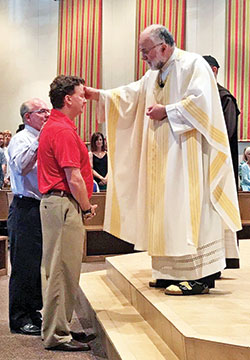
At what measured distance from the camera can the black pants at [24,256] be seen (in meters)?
3.53

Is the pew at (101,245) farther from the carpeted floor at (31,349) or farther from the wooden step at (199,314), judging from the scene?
the carpeted floor at (31,349)

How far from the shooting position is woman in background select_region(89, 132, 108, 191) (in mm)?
7914

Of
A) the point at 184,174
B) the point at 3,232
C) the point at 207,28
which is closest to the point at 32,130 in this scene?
the point at 184,174

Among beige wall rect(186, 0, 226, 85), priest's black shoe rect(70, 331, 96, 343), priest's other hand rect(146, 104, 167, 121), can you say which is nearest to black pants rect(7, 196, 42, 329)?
priest's black shoe rect(70, 331, 96, 343)

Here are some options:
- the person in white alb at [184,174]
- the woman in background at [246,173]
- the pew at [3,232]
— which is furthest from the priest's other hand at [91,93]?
the woman in background at [246,173]

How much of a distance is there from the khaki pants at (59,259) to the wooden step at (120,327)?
0.27 metres

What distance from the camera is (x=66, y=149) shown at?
300 cm

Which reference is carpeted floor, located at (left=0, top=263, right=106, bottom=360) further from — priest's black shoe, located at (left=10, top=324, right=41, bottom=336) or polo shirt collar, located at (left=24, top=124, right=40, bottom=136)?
polo shirt collar, located at (left=24, top=124, right=40, bottom=136)

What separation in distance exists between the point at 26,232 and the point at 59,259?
55 centimetres

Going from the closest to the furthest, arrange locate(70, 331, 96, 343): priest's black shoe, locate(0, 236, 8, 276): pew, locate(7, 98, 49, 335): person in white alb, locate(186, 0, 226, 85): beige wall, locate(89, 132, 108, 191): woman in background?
locate(70, 331, 96, 343): priest's black shoe, locate(7, 98, 49, 335): person in white alb, locate(0, 236, 8, 276): pew, locate(89, 132, 108, 191): woman in background, locate(186, 0, 226, 85): beige wall

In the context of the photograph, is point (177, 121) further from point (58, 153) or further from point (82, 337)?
point (82, 337)

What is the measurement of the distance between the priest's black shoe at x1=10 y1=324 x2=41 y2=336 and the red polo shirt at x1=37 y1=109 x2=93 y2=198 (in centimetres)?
95

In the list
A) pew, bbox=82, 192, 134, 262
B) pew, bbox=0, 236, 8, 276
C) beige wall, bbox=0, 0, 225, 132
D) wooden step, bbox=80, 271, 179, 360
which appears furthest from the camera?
beige wall, bbox=0, 0, 225, 132

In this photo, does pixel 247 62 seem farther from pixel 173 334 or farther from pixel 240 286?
pixel 173 334
